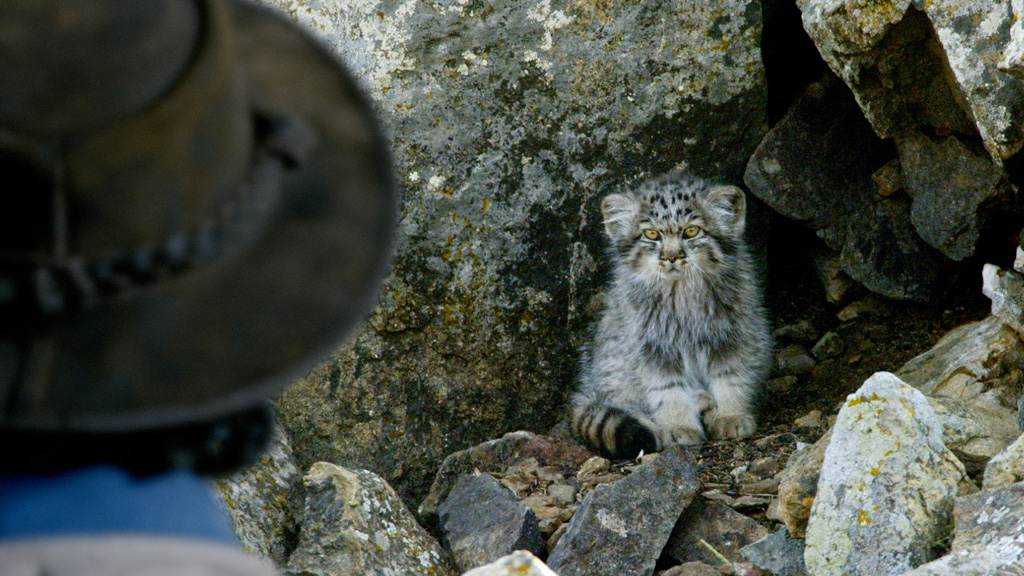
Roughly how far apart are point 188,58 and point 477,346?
3.89 metres

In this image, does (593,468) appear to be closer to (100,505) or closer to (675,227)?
(675,227)

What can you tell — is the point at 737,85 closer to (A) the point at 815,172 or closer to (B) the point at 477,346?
(A) the point at 815,172

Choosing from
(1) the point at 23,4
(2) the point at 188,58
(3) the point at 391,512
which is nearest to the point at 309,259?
(2) the point at 188,58

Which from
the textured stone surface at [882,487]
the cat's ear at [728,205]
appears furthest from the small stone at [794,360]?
the textured stone surface at [882,487]

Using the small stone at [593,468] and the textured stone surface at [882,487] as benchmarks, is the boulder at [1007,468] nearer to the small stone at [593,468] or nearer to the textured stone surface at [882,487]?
the textured stone surface at [882,487]

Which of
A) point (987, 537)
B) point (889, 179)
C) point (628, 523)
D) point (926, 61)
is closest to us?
point (987, 537)

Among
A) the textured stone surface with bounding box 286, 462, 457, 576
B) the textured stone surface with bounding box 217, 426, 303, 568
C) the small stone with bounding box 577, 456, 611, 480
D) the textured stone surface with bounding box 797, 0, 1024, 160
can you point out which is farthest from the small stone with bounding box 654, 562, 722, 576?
the textured stone surface with bounding box 797, 0, 1024, 160

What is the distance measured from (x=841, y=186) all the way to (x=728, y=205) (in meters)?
0.57

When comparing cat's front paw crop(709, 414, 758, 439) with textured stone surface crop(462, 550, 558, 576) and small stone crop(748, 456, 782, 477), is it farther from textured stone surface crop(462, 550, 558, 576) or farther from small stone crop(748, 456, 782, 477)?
textured stone surface crop(462, 550, 558, 576)

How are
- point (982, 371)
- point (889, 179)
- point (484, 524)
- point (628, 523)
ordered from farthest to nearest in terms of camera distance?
point (889, 179) < point (982, 371) < point (484, 524) < point (628, 523)

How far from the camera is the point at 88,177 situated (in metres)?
1.10

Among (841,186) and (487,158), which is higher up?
(841,186)

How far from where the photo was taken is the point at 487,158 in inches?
194

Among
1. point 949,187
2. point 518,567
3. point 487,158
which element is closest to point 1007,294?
point 949,187
